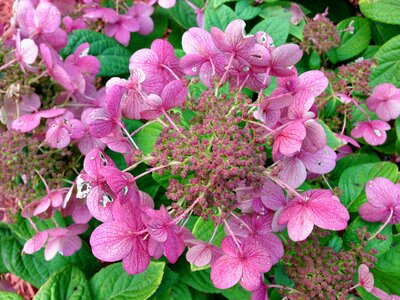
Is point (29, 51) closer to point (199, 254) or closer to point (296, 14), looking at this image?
point (199, 254)

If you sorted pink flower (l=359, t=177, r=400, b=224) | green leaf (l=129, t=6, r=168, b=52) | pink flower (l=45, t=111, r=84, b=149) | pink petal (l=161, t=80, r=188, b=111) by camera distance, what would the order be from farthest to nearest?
1. green leaf (l=129, t=6, r=168, b=52)
2. pink flower (l=45, t=111, r=84, b=149)
3. pink flower (l=359, t=177, r=400, b=224)
4. pink petal (l=161, t=80, r=188, b=111)

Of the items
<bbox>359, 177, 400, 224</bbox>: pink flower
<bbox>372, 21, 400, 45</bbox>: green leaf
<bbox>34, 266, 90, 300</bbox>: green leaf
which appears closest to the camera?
<bbox>359, 177, 400, 224</bbox>: pink flower

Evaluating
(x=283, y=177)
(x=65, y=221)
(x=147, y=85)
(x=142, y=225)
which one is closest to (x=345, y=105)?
(x=283, y=177)

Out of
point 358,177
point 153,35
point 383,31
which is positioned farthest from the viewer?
point 153,35

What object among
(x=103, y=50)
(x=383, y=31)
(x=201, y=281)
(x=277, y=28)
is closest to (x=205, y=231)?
(x=201, y=281)

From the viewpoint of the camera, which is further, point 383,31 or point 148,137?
point 383,31

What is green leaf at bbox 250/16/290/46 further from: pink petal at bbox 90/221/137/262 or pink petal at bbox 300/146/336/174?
pink petal at bbox 90/221/137/262

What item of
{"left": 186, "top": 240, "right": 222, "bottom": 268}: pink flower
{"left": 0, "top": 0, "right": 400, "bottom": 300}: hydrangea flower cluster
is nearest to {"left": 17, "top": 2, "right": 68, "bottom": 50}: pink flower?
{"left": 0, "top": 0, "right": 400, "bottom": 300}: hydrangea flower cluster
